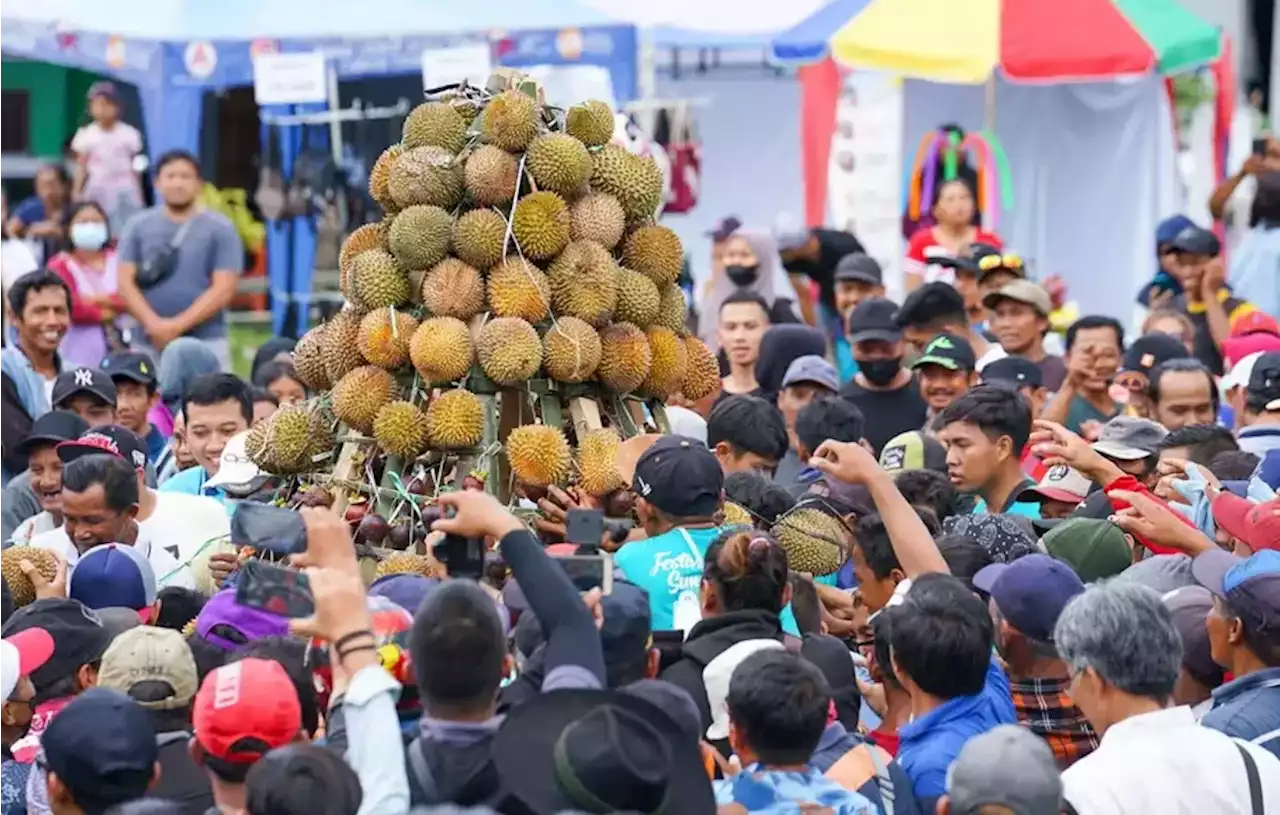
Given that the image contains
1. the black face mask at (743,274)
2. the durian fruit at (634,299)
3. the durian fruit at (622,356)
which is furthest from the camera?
the black face mask at (743,274)

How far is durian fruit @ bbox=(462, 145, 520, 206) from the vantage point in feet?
20.6

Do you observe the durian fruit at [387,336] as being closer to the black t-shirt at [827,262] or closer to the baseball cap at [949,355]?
the baseball cap at [949,355]

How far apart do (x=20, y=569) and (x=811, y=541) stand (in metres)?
2.42

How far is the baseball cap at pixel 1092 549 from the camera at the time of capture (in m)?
6.03

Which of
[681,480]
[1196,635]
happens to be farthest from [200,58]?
[1196,635]

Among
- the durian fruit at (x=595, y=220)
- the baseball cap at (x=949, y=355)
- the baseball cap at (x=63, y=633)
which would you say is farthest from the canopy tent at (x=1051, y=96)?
the baseball cap at (x=63, y=633)

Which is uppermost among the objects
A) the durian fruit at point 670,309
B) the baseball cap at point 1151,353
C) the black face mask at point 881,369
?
the durian fruit at point 670,309

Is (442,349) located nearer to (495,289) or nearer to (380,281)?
(495,289)

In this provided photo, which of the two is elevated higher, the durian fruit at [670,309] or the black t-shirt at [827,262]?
the durian fruit at [670,309]

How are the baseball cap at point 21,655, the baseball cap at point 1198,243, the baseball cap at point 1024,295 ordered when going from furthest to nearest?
1. the baseball cap at point 1198,243
2. the baseball cap at point 1024,295
3. the baseball cap at point 21,655

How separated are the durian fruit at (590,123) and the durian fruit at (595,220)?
0.21m

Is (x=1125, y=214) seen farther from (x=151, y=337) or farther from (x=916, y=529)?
(x=916, y=529)

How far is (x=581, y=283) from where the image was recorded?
20.9 ft

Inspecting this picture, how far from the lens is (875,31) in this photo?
603 inches
